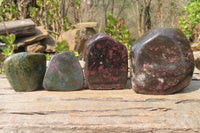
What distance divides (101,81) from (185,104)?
0.57 m

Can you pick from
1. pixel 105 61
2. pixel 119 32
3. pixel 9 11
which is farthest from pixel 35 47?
pixel 105 61

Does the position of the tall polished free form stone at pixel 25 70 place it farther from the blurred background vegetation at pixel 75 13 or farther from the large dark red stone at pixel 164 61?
the blurred background vegetation at pixel 75 13

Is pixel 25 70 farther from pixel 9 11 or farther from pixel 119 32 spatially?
pixel 9 11

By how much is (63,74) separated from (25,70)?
0.89 feet

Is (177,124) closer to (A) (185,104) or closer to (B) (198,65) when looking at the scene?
(A) (185,104)

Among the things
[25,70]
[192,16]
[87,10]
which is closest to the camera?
[25,70]

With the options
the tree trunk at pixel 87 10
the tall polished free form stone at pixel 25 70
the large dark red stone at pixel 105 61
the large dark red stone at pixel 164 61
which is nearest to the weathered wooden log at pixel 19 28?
the tree trunk at pixel 87 10

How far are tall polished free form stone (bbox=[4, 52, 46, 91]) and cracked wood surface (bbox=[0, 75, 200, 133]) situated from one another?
3.4 inches

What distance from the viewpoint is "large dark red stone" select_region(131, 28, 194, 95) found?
114cm

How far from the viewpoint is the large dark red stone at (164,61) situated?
3.75 feet

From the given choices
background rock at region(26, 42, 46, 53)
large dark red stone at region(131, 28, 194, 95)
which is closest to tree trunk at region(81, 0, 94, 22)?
background rock at region(26, 42, 46, 53)

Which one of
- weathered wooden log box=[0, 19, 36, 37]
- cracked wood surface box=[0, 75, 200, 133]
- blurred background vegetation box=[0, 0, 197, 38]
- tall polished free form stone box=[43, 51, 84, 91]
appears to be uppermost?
blurred background vegetation box=[0, 0, 197, 38]

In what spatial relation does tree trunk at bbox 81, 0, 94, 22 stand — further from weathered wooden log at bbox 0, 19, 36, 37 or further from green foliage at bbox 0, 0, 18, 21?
weathered wooden log at bbox 0, 19, 36, 37

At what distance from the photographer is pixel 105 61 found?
1.24 meters
